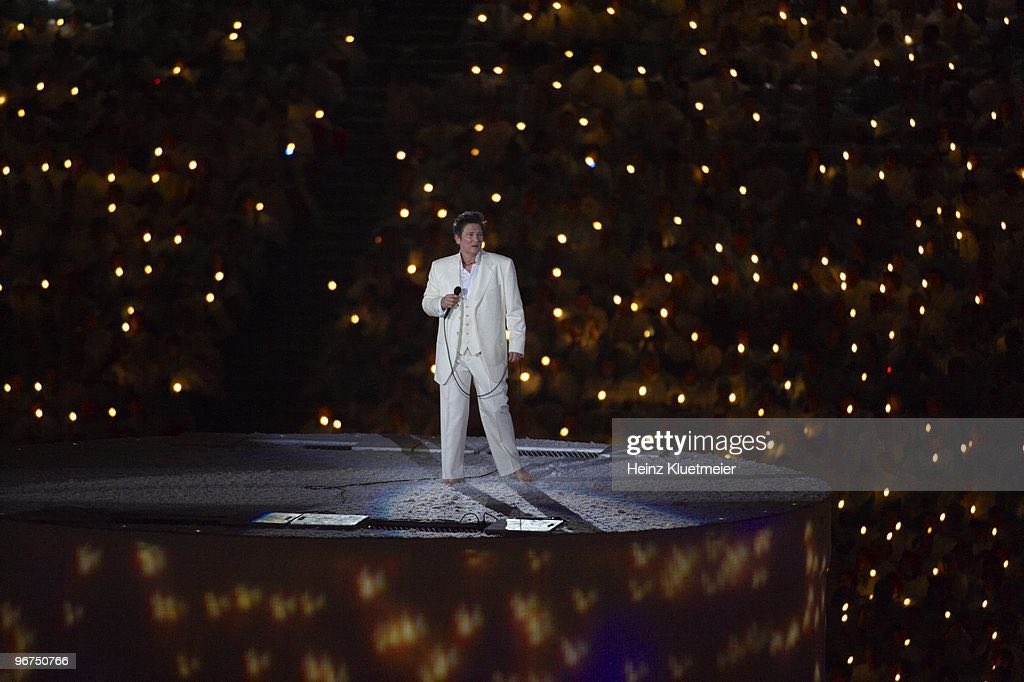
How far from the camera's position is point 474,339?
545cm

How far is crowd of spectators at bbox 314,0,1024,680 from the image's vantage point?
6922 millimetres

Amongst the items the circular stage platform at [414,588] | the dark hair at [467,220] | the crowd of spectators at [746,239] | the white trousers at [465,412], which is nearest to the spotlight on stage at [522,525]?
the circular stage platform at [414,588]

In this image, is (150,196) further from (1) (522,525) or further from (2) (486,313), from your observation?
(1) (522,525)

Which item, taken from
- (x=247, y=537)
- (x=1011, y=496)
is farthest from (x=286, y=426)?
(x=1011, y=496)

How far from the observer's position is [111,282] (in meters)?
7.02

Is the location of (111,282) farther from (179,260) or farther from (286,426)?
(286,426)

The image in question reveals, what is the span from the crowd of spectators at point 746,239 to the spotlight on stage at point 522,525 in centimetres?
241

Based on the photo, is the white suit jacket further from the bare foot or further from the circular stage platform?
the circular stage platform

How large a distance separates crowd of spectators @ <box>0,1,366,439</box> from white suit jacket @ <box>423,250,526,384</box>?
5.78 feet

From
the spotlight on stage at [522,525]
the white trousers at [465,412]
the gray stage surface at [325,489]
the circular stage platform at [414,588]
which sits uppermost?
the white trousers at [465,412]

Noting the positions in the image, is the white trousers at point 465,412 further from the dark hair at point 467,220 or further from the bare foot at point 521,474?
the dark hair at point 467,220

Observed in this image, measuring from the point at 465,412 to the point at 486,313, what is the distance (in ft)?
1.29

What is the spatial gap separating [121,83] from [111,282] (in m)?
1.00

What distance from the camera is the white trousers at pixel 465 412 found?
5441 millimetres
